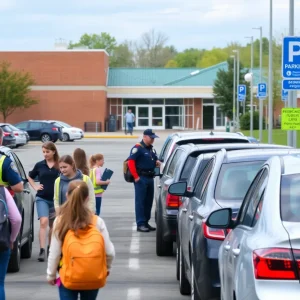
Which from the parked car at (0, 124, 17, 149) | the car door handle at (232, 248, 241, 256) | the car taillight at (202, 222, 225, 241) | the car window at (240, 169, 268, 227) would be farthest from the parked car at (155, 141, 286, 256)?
the parked car at (0, 124, 17, 149)

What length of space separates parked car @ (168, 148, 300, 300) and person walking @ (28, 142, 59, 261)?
347 cm

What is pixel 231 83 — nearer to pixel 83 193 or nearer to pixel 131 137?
pixel 131 137

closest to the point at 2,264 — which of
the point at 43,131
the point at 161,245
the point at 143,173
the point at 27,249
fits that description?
the point at 27,249

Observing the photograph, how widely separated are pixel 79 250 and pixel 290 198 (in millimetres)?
1658

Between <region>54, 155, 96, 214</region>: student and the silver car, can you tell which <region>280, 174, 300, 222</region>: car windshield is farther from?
<region>54, 155, 96, 214</region>: student

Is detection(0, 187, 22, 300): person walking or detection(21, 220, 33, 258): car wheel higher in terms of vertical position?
detection(0, 187, 22, 300): person walking

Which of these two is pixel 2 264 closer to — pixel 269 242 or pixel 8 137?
pixel 269 242

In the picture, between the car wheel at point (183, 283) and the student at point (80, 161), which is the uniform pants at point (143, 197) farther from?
the car wheel at point (183, 283)

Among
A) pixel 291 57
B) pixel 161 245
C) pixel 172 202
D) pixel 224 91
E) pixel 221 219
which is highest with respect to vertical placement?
pixel 291 57

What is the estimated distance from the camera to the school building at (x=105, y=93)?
78.8 metres

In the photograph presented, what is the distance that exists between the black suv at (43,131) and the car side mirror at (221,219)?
2028 inches

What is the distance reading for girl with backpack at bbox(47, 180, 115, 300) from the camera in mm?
6340

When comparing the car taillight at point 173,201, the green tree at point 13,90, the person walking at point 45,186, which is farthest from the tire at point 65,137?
the car taillight at point 173,201

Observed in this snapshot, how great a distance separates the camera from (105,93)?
80.6 metres
